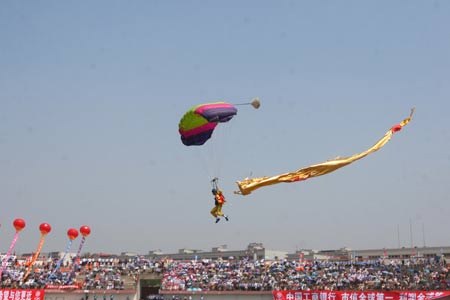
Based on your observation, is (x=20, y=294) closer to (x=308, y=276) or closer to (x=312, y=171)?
(x=308, y=276)

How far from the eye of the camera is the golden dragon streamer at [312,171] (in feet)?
63.1

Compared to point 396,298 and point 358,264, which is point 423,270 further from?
point 396,298

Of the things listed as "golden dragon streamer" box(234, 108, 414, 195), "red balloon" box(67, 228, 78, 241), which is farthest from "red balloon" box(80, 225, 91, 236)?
"golden dragon streamer" box(234, 108, 414, 195)

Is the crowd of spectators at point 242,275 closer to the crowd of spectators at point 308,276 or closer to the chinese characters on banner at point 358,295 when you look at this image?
the crowd of spectators at point 308,276

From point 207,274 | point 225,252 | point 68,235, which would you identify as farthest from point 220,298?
point 225,252

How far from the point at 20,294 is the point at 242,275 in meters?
15.9

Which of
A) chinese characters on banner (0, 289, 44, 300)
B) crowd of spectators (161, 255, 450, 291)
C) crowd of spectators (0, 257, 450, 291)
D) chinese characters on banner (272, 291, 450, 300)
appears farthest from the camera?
crowd of spectators (0, 257, 450, 291)

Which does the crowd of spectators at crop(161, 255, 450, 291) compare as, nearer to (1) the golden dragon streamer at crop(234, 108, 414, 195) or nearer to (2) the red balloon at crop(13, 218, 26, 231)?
(2) the red balloon at crop(13, 218, 26, 231)

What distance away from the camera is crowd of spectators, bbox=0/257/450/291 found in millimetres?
39031

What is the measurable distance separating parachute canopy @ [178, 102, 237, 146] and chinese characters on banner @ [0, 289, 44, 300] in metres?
20.3

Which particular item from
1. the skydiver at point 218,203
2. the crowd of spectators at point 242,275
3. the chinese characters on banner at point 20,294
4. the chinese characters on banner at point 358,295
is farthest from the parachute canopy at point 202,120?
the chinese characters on banner at point 20,294

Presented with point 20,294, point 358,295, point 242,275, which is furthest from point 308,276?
point 20,294

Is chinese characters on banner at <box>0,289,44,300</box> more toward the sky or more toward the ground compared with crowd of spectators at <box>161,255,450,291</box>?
more toward the ground

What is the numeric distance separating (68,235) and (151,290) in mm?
8009
